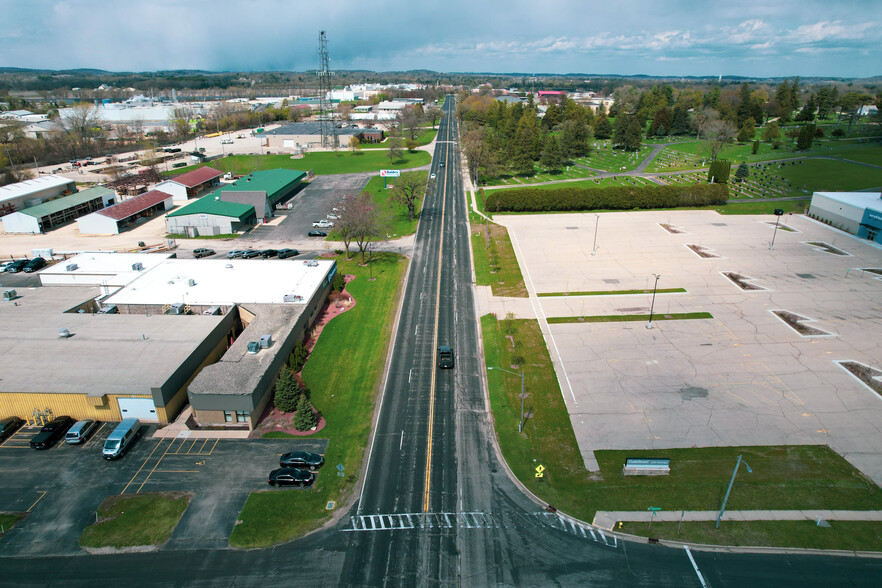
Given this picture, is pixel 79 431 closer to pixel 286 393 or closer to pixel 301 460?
pixel 286 393

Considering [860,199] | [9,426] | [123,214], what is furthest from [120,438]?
[860,199]

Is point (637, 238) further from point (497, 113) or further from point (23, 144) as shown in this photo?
point (23, 144)

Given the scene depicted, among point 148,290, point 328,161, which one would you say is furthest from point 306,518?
point 328,161

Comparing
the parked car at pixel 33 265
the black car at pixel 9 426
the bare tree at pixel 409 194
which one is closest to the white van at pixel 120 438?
the black car at pixel 9 426

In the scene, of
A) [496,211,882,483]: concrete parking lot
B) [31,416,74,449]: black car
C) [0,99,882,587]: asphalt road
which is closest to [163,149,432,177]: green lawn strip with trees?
[496,211,882,483]: concrete parking lot

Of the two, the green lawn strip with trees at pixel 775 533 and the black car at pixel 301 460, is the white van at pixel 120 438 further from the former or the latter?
the green lawn strip with trees at pixel 775 533
